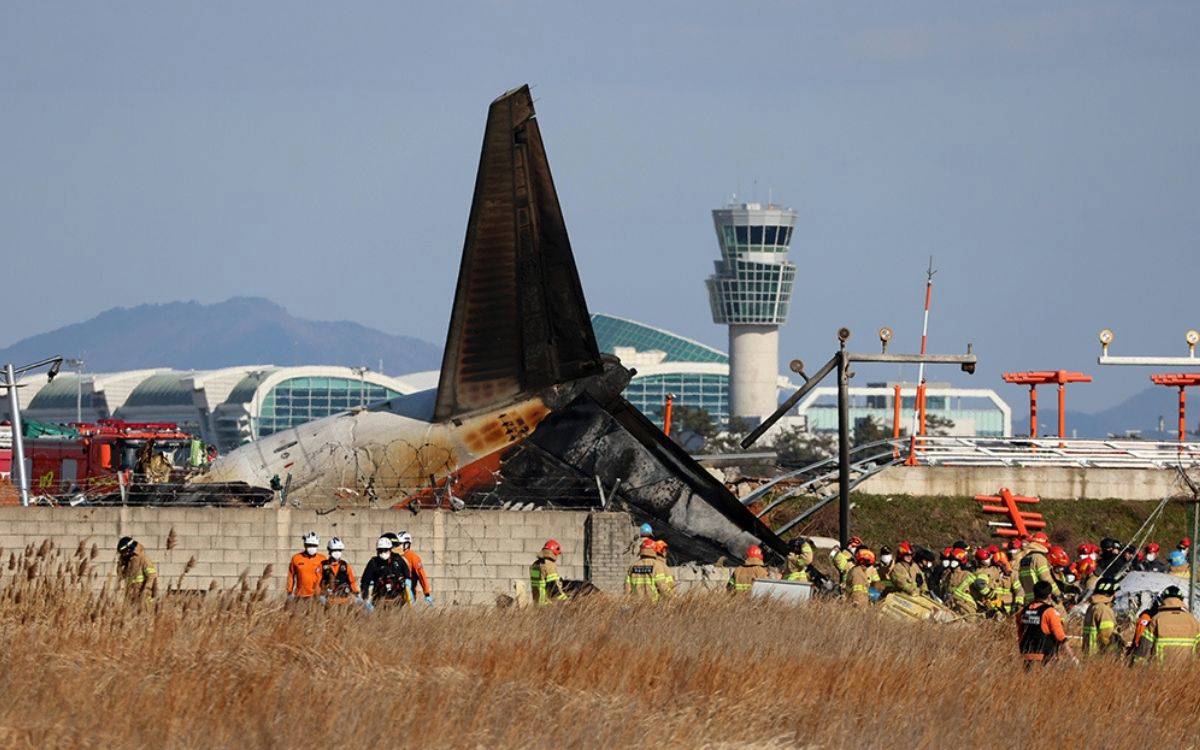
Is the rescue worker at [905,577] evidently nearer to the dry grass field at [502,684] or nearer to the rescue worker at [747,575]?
the rescue worker at [747,575]

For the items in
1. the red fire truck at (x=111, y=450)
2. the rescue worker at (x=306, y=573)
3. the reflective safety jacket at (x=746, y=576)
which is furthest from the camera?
the red fire truck at (x=111, y=450)

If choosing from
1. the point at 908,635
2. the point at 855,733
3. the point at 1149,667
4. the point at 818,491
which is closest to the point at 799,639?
the point at 908,635

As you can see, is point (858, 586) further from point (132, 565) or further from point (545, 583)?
point (132, 565)

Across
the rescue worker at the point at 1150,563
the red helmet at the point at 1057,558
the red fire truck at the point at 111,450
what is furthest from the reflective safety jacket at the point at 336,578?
the red fire truck at the point at 111,450

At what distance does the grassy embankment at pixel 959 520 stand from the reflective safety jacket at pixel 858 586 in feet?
53.7

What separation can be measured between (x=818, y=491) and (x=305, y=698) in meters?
33.4

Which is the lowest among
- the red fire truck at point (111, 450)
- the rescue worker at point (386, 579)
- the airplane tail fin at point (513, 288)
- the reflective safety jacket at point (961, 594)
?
the reflective safety jacket at point (961, 594)

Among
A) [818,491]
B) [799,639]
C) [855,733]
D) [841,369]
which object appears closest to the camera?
[855,733]

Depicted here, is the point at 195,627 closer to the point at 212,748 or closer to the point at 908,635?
the point at 212,748

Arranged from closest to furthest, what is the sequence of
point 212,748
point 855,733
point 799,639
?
point 212,748 < point 855,733 < point 799,639

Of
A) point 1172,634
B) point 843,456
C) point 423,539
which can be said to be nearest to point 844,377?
point 843,456

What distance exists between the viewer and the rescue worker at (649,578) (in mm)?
27984

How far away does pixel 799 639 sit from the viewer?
2342 centimetres

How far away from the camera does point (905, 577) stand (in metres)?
30.0
